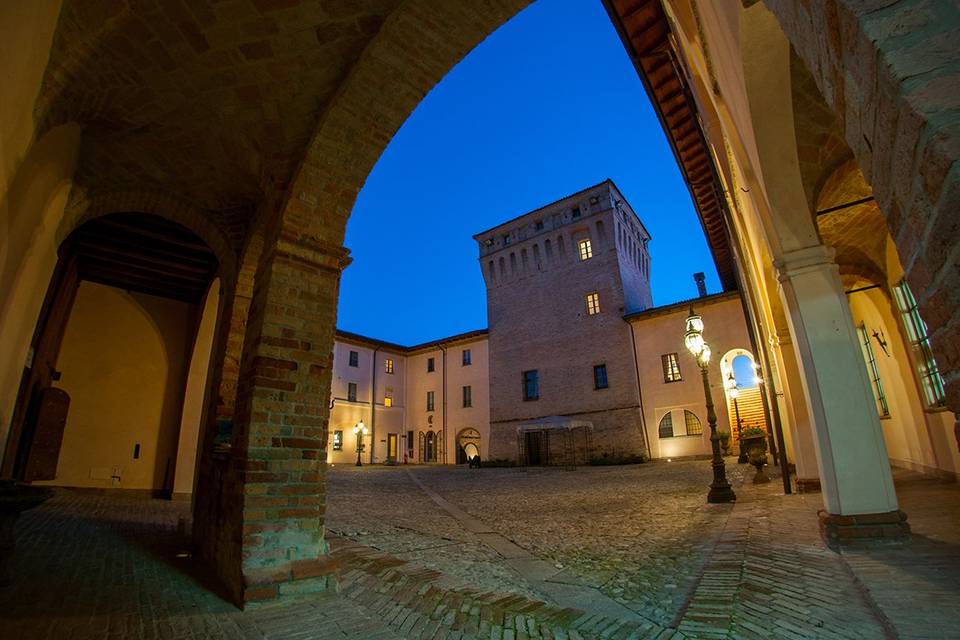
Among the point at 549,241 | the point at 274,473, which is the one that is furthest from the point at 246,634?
the point at 549,241

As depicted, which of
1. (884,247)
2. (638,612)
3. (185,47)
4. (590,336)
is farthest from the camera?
(590,336)

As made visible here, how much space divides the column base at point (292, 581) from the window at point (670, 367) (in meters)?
23.1

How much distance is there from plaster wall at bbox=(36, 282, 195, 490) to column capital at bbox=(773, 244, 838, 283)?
12.0m

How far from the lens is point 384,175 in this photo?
192875 millimetres

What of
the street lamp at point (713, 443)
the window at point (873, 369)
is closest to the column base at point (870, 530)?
the street lamp at point (713, 443)

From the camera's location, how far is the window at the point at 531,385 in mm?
28641

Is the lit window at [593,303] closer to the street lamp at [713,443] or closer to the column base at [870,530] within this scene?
the street lamp at [713,443]

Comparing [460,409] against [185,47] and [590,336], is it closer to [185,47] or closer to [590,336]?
[590,336]

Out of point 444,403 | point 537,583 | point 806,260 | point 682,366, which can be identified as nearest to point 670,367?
point 682,366

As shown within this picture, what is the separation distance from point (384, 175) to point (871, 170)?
673ft

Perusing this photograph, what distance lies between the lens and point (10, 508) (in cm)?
349

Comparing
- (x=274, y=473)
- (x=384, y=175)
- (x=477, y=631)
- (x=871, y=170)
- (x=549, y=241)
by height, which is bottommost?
(x=477, y=631)

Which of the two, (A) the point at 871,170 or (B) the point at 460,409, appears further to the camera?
(B) the point at 460,409

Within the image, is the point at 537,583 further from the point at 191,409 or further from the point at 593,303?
the point at 593,303
